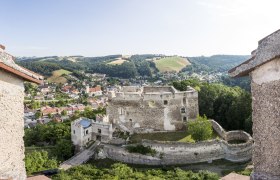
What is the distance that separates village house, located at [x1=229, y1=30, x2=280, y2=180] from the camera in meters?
8.52

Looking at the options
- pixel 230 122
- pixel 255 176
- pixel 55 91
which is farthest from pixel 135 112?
pixel 55 91

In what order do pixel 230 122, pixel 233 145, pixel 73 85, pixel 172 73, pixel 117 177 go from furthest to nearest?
1. pixel 172 73
2. pixel 73 85
3. pixel 230 122
4. pixel 233 145
5. pixel 117 177

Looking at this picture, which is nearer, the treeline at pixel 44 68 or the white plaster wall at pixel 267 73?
the white plaster wall at pixel 267 73

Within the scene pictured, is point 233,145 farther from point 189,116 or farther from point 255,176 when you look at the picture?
point 255,176

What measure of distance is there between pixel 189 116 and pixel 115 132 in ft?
27.9

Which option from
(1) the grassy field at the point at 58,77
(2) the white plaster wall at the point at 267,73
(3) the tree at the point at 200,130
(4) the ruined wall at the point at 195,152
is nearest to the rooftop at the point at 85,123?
(4) the ruined wall at the point at 195,152

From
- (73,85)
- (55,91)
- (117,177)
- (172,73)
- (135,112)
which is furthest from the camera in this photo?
(172,73)

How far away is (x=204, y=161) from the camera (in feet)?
113

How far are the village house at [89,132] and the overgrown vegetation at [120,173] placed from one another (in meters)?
5.57

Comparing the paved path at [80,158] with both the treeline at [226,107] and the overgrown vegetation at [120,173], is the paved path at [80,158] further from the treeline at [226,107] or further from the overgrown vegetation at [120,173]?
the treeline at [226,107]

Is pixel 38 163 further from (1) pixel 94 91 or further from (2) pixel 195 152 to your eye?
(1) pixel 94 91

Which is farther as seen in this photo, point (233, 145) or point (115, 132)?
point (115, 132)

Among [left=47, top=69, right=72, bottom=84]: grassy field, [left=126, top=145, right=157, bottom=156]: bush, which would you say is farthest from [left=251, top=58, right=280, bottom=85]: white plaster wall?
[left=47, top=69, right=72, bottom=84]: grassy field

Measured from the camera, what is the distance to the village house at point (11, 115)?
9.27 meters
